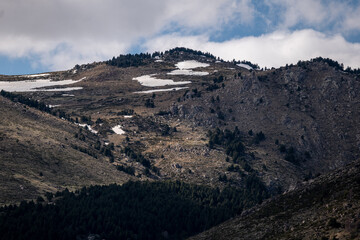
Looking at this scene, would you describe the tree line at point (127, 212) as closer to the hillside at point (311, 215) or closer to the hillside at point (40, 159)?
the hillside at point (40, 159)

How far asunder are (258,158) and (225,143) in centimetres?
1588

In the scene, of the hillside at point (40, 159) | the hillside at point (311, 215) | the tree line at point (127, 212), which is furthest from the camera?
the hillside at point (40, 159)

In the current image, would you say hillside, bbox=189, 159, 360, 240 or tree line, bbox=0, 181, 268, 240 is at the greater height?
hillside, bbox=189, 159, 360, 240

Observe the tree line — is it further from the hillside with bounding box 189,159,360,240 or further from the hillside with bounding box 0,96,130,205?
the hillside with bounding box 189,159,360,240

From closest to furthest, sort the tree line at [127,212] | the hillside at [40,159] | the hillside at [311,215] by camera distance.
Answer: the hillside at [311,215] → the tree line at [127,212] → the hillside at [40,159]

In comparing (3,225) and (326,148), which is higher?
(326,148)

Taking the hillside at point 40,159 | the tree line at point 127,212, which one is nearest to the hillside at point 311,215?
the tree line at point 127,212

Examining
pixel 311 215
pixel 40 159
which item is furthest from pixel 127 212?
pixel 311 215

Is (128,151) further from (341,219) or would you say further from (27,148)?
(341,219)

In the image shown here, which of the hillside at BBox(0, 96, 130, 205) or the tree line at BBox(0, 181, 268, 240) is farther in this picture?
the hillside at BBox(0, 96, 130, 205)

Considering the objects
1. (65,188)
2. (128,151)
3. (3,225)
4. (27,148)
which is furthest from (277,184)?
(3,225)

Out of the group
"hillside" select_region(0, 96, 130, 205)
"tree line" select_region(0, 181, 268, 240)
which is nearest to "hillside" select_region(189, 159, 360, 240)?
"tree line" select_region(0, 181, 268, 240)

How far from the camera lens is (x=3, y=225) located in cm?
9369

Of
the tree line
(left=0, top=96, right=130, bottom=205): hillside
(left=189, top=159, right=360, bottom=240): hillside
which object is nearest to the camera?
(left=189, top=159, right=360, bottom=240): hillside
